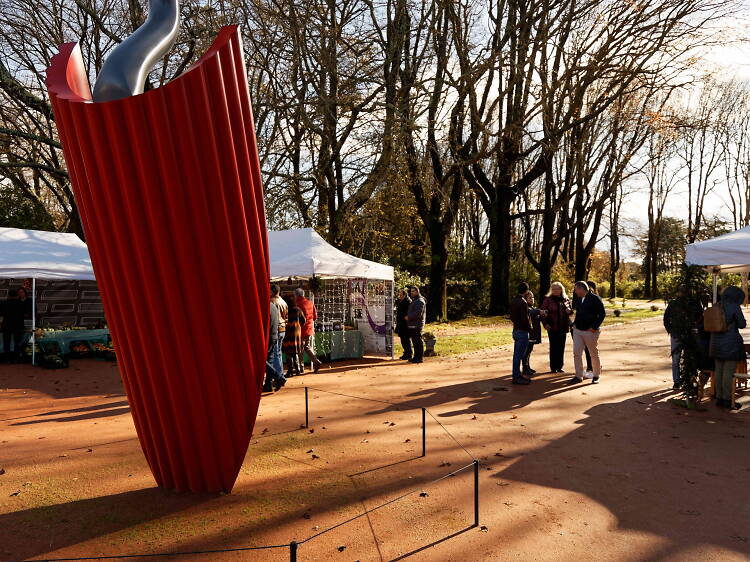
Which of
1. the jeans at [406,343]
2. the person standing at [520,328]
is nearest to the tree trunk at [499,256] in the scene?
the jeans at [406,343]

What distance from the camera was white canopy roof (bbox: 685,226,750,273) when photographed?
326 inches

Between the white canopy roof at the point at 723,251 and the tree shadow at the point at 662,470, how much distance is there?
83.2 inches

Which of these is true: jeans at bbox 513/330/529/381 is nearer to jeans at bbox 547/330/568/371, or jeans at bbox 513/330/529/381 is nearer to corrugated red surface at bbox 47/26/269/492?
jeans at bbox 547/330/568/371

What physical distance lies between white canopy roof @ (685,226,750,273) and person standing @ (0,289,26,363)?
43.7ft

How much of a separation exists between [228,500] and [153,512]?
588mm

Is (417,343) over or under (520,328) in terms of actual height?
under

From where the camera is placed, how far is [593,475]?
5.61 m

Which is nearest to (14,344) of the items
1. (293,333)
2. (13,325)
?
(13,325)

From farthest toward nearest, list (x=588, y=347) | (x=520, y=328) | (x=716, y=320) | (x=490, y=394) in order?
1. (x=588, y=347)
2. (x=520, y=328)
3. (x=490, y=394)
4. (x=716, y=320)

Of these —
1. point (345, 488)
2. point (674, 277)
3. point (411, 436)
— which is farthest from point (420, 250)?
point (345, 488)

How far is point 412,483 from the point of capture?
5.35m

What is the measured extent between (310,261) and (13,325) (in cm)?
686

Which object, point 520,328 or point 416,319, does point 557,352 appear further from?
point 416,319

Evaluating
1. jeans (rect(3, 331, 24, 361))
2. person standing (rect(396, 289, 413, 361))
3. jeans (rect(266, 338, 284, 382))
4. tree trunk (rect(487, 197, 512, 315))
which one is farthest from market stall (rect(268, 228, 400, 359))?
tree trunk (rect(487, 197, 512, 315))
